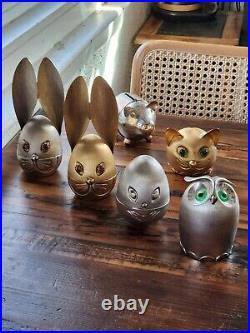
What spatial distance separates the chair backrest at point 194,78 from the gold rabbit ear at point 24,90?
0.50 m

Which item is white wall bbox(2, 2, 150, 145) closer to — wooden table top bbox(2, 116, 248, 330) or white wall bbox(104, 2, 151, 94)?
white wall bbox(104, 2, 151, 94)

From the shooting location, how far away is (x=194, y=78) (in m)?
1.34

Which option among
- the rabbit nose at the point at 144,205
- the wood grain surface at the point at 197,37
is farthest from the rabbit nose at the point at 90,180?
the wood grain surface at the point at 197,37

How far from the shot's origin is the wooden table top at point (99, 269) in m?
0.63

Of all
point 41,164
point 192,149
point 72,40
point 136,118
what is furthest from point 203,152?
point 72,40

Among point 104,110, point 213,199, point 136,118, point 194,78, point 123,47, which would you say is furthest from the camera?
point 123,47

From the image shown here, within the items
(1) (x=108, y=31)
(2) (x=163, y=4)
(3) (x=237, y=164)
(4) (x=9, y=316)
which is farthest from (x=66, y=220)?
(2) (x=163, y=4)

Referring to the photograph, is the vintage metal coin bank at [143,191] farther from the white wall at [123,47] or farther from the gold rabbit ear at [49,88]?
the white wall at [123,47]

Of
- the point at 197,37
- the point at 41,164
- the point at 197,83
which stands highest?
the point at 41,164

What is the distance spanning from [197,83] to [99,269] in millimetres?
762

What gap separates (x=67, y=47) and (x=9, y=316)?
0.89 meters

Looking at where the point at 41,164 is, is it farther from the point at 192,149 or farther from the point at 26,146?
the point at 192,149

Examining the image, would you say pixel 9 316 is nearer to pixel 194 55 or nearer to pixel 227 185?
pixel 227 185

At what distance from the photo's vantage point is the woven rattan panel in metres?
1.32
